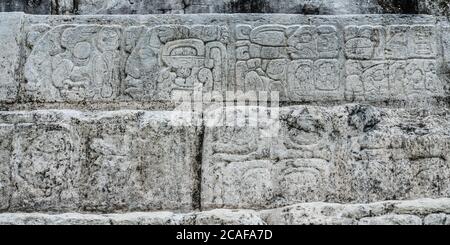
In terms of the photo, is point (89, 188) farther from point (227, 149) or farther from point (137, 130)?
point (227, 149)

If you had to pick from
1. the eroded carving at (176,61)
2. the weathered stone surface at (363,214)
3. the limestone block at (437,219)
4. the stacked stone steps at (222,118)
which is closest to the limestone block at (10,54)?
the stacked stone steps at (222,118)

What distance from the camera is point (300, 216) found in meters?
3.71

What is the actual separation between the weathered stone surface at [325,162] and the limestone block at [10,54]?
146cm

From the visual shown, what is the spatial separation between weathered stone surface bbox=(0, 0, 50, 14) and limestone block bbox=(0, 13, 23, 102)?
191mm

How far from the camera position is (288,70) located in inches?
178

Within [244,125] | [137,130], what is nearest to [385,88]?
[244,125]

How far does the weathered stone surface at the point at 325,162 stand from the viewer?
4.09 m

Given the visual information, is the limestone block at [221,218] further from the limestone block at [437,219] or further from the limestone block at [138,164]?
the limestone block at [437,219]

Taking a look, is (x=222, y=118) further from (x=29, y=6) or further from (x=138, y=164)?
(x=29, y=6)

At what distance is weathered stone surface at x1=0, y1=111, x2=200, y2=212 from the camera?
4094mm

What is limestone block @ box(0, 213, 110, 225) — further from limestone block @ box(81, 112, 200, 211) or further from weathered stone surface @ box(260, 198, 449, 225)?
weathered stone surface @ box(260, 198, 449, 225)

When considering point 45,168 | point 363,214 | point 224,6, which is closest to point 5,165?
point 45,168
